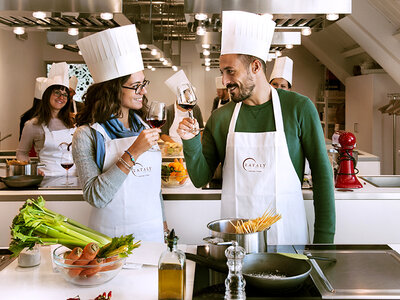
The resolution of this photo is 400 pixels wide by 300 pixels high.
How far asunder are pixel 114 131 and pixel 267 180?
0.76m

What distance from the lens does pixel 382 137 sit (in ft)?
23.1

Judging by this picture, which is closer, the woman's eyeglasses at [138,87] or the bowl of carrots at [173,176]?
the woman's eyeglasses at [138,87]

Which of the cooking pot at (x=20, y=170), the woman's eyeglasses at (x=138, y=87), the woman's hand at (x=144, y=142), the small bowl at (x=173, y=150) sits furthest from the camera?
the small bowl at (x=173, y=150)

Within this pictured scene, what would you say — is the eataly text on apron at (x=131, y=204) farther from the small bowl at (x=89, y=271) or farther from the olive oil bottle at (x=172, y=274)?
the olive oil bottle at (x=172, y=274)

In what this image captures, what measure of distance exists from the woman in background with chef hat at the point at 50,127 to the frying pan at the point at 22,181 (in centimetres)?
92

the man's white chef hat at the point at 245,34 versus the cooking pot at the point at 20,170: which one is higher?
the man's white chef hat at the point at 245,34

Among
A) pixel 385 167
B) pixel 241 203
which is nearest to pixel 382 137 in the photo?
pixel 385 167

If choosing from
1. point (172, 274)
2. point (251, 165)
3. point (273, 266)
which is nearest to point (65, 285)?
point (172, 274)

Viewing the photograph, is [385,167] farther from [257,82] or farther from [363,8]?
[257,82]

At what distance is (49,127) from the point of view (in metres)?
4.23

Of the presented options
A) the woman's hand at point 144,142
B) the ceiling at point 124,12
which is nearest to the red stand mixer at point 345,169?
the ceiling at point 124,12

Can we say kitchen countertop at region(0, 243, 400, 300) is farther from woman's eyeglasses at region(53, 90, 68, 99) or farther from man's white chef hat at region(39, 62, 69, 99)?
man's white chef hat at region(39, 62, 69, 99)

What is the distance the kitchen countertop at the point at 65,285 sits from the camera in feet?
4.68

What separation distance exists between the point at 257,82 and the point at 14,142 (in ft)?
23.4
